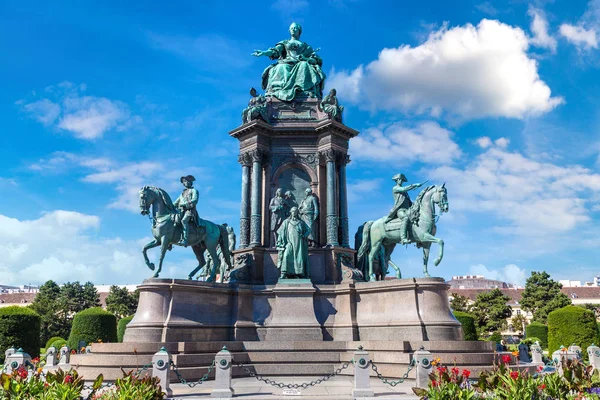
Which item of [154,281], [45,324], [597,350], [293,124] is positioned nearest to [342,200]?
[293,124]

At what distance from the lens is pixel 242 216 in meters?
25.0

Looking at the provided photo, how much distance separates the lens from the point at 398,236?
74.9 ft

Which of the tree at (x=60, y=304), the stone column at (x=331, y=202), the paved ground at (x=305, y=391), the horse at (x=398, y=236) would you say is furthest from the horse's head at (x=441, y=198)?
the tree at (x=60, y=304)

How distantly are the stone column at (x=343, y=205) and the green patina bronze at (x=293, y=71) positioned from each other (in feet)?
12.2

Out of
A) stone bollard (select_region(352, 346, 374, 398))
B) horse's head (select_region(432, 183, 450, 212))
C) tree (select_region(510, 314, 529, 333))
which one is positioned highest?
horse's head (select_region(432, 183, 450, 212))

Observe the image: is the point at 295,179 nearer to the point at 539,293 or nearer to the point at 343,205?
the point at 343,205

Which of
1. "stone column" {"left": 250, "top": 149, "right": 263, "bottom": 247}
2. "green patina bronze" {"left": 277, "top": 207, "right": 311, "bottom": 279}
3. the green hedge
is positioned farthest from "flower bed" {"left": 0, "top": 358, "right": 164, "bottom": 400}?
the green hedge

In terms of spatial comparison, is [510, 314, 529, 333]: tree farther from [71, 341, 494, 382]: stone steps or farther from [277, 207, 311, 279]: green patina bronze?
[71, 341, 494, 382]: stone steps

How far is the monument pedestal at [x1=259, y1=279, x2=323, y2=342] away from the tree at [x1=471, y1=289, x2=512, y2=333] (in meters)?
55.3

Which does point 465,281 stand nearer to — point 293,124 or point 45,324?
point 45,324

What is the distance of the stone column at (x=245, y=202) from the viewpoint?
2478 centimetres

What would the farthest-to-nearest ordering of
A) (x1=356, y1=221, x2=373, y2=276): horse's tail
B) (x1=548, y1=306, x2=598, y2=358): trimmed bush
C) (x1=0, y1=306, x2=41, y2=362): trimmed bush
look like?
(x1=548, y1=306, x2=598, y2=358): trimmed bush < (x1=0, y1=306, x2=41, y2=362): trimmed bush < (x1=356, y1=221, x2=373, y2=276): horse's tail

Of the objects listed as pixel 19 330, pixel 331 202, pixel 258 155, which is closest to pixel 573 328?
pixel 331 202

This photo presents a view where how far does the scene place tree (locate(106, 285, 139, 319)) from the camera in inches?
3177
